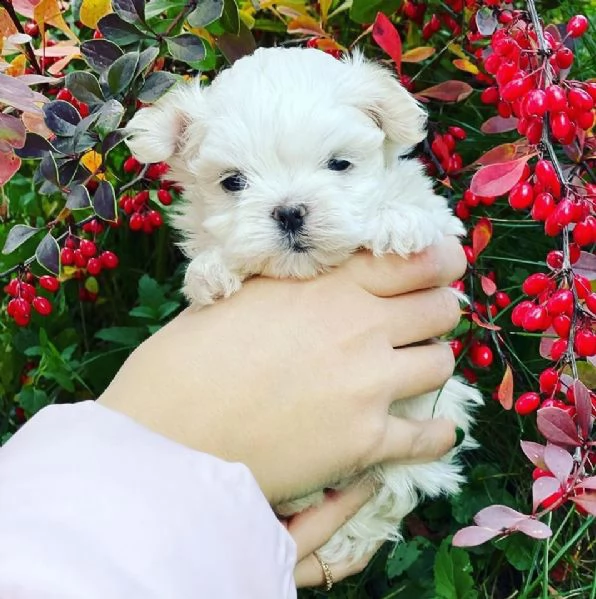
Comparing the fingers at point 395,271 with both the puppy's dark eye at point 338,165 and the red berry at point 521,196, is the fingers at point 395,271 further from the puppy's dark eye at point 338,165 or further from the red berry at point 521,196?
the red berry at point 521,196

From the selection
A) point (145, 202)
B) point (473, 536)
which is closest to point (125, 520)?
point (473, 536)

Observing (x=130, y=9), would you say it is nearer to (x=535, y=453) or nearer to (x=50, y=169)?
(x=50, y=169)

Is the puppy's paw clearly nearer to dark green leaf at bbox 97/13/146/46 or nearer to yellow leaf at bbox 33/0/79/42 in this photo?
dark green leaf at bbox 97/13/146/46

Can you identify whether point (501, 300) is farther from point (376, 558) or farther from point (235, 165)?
point (376, 558)

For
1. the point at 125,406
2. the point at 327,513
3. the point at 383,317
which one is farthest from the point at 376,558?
the point at 125,406

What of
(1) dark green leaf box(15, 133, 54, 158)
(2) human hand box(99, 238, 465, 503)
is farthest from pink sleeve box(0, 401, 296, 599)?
(1) dark green leaf box(15, 133, 54, 158)

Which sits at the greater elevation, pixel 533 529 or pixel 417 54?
pixel 417 54
